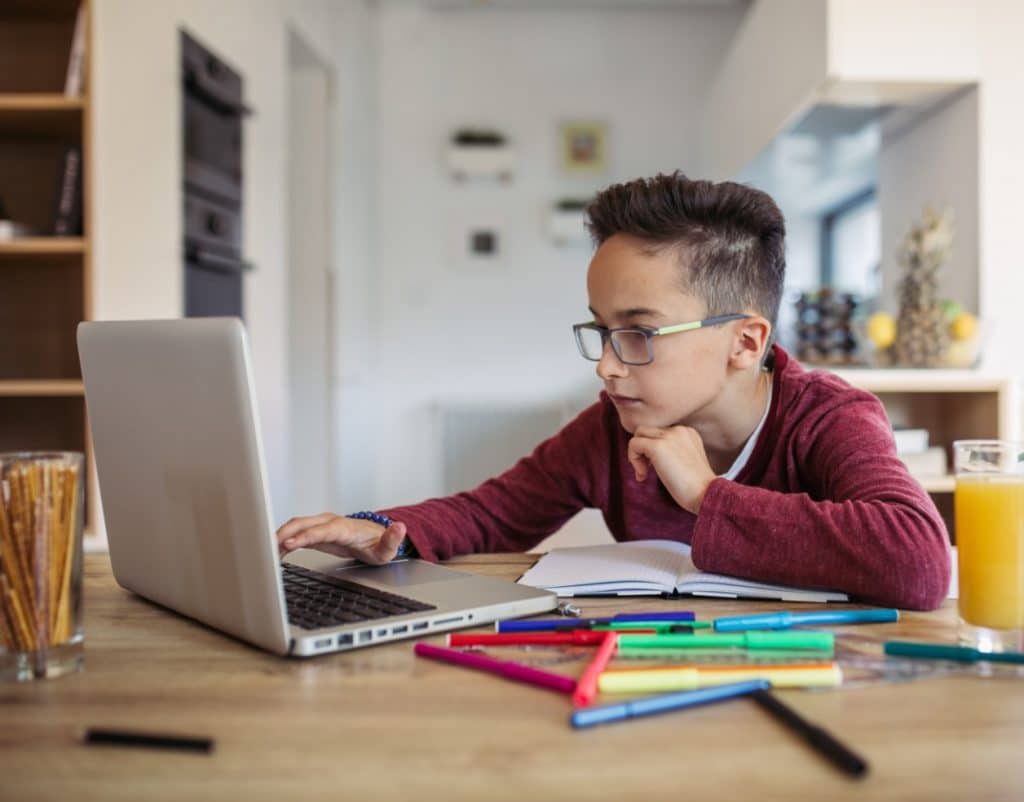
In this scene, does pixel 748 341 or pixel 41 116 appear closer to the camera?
pixel 748 341

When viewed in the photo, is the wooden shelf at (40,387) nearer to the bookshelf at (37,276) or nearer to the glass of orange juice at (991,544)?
the bookshelf at (37,276)

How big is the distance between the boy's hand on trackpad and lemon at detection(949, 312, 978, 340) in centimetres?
193

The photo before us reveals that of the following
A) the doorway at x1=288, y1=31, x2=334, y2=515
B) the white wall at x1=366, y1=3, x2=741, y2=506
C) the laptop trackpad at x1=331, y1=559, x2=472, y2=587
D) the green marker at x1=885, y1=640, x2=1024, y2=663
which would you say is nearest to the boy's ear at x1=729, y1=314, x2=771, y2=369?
the laptop trackpad at x1=331, y1=559, x2=472, y2=587

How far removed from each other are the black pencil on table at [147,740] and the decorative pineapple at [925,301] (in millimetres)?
2326

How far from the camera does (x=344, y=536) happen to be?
41.7 inches

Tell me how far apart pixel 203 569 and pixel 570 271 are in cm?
444

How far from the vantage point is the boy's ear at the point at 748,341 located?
49.5 inches

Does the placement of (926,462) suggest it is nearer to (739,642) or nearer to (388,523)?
(388,523)

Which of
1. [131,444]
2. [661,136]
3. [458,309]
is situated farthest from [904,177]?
[131,444]

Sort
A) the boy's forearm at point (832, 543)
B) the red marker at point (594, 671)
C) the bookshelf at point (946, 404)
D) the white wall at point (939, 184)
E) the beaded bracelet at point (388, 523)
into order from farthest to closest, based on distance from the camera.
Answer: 1. the white wall at point (939, 184)
2. the bookshelf at point (946, 404)
3. the beaded bracelet at point (388, 523)
4. the boy's forearm at point (832, 543)
5. the red marker at point (594, 671)

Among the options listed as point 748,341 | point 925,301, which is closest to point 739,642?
point 748,341

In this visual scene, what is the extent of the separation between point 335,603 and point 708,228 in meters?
0.66

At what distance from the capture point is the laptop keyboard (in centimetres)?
82

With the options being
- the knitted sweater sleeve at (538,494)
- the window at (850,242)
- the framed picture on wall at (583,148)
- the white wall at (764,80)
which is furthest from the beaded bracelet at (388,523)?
the framed picture on wall at (583,148)
